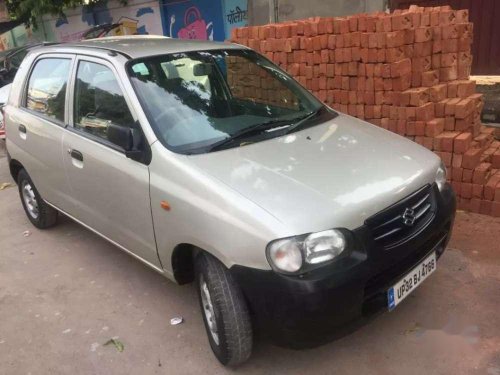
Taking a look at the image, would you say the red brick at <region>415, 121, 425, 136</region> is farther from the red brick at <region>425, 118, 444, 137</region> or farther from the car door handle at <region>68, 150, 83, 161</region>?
the car door handle at <region>68, 150, 83, 161</region>

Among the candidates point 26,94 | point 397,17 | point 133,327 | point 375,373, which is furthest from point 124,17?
point 375,373

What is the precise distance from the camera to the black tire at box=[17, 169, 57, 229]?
4.55 meters

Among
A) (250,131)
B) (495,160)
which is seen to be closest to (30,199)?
(250,131)

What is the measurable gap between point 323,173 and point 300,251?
54 centimetres

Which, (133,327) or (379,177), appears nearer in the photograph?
(379,177)

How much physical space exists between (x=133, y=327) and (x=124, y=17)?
466 inches

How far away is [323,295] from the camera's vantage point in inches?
85.7

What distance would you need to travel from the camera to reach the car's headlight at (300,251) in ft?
7.15

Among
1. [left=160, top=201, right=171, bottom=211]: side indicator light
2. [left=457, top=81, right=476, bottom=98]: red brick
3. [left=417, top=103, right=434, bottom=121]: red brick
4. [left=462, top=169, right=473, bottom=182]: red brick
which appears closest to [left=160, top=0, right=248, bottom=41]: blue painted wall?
[left=457, top=81, right=476, bottom=98]: red brick

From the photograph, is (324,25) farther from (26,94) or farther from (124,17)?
(124,17)

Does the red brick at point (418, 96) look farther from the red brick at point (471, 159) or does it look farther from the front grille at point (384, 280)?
the front grille at point (384, 280)

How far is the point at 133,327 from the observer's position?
3.15 meters

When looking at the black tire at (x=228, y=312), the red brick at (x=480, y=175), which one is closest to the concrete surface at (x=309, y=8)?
the red brick at (x=480, y=175)

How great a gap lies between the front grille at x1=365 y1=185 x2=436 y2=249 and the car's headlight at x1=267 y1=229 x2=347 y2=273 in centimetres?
25
